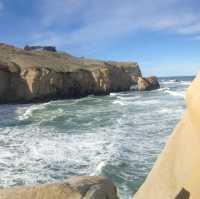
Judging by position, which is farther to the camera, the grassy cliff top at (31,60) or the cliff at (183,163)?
the grassy cliff top at (31,60)

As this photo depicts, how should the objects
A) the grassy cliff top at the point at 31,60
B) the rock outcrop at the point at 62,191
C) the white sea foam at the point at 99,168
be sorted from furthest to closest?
1. the grassy cliff top at the point at 31,60
2. the white sea foam at the point at 99,168
3. the rock outcrop at the point at 62,191

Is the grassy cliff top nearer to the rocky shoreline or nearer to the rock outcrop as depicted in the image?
the rocky shoreline

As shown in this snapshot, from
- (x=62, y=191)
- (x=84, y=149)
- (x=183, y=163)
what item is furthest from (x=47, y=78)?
(x=183, y=163)

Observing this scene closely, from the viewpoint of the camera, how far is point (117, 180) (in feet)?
43.1

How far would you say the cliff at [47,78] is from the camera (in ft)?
174

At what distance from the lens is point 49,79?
55.9 meters

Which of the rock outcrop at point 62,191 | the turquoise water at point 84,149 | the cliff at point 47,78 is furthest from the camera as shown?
the cliff at point 47,78

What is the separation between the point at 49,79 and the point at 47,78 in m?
0.53

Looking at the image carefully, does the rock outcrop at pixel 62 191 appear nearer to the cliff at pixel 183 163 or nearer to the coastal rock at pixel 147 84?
the cliff at pixel 183 163

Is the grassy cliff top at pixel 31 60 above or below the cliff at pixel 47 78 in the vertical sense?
above

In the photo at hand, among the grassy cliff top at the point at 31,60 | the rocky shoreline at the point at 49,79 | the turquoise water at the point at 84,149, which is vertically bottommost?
the turquoise water at the point at 84,149

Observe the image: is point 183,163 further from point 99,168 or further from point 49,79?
point 49,79

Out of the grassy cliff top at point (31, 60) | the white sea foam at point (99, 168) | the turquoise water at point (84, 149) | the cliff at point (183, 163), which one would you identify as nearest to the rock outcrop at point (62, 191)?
the cliff at point (183, 163)

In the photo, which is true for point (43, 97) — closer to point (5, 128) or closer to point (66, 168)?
point (5, 128)
